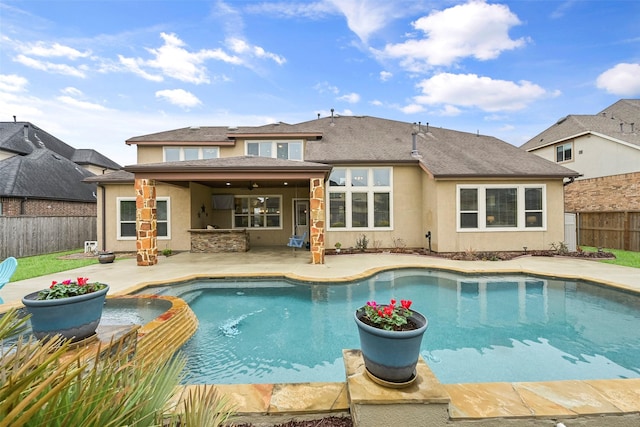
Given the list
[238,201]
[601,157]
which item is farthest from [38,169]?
[601,157]

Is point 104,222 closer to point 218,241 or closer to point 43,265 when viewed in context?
point 43,265

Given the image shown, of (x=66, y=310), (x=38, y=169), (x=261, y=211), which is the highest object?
(x=38, y=169)

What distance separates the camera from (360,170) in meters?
12.2

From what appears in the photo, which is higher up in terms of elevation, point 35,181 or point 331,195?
point 35,181

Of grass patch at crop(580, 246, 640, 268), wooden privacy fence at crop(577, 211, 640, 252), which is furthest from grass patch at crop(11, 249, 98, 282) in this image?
wooden privacy fence at crop(577, 211, 640, 252)

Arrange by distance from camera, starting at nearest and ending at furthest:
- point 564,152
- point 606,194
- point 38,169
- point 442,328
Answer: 1. point 442,328
2. point 606,194
3. point 38,169
4. point 564,152

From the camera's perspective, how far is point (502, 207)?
1138 centimetres

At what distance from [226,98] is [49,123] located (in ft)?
72.7

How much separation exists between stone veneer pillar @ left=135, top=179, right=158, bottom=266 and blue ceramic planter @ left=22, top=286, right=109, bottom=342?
6495 millimetres

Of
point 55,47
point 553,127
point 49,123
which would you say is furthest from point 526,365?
point 49,123

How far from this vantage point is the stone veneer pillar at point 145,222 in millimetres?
9297

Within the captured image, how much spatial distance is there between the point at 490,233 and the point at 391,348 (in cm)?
1099

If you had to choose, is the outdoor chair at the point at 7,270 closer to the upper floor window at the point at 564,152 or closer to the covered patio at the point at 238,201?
the covered patio at the point at 238,201

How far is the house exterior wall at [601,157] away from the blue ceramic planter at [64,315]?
22214 mm
